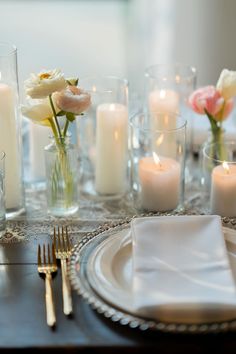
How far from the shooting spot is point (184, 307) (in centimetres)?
90

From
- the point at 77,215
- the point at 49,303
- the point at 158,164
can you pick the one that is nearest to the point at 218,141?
the point at 158,164

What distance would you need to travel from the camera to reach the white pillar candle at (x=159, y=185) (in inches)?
50.1

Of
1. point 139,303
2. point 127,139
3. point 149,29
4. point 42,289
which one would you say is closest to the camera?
point 139,303

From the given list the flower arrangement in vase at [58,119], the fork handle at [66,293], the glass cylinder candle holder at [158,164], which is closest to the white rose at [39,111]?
the flower arrangement in vase at [58,119]

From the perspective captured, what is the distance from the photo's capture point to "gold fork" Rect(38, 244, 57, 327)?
94 cm

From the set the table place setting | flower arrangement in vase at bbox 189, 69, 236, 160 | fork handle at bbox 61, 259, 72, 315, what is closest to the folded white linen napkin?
the table place setting

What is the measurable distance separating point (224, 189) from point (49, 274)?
Answer: 398 millimetres

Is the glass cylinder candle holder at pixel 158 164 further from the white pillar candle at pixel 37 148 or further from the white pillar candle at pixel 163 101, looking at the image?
the white pillar candle at pixel 37 148

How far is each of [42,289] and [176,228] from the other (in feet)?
0.80

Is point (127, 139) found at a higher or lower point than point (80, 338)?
higher

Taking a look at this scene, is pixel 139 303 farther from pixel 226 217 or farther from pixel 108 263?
pixel 226 217

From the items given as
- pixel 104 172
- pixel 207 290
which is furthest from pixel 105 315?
pixel 104 172

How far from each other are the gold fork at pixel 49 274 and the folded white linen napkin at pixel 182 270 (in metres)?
0.13

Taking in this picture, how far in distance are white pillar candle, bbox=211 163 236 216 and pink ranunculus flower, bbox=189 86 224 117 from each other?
14cm
